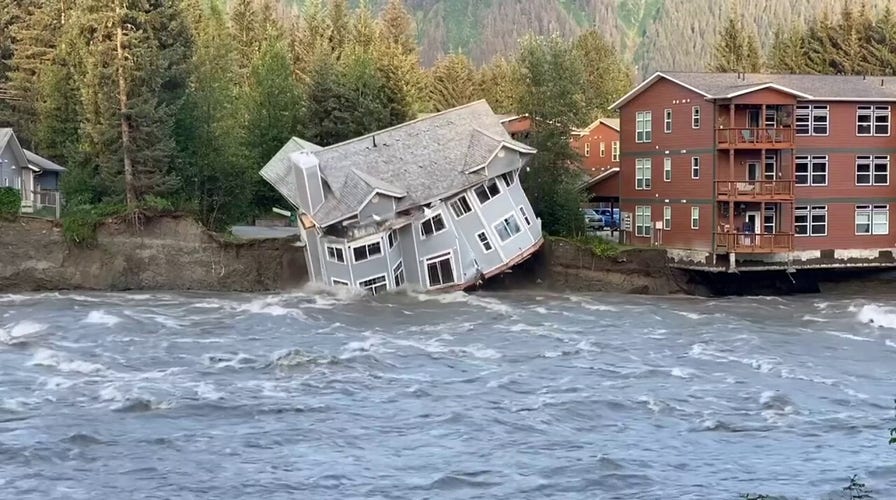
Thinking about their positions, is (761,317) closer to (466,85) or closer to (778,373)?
(778,373)

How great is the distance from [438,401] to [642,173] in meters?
33.0

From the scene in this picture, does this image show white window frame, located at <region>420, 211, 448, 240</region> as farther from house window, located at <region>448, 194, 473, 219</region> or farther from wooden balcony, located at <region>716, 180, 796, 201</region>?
wooden balcony, located at <region>716, 180, 796, 201</region>

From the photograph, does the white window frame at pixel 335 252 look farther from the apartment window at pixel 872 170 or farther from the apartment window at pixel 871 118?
the apartment window at pixel 871 118

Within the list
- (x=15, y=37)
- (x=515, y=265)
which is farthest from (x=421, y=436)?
(x=15, y=37)

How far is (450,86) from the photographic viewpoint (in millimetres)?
123438

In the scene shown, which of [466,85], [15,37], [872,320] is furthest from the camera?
[466,85]

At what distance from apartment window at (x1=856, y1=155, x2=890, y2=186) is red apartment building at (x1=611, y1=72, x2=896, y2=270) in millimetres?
49

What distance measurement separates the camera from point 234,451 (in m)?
28.6

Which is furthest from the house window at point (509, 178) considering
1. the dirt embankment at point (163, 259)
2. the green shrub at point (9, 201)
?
the green shrub at point (9, 201)

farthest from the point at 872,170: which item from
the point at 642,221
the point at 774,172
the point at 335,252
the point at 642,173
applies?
the point at 335,252

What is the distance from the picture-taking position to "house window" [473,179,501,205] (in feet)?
187

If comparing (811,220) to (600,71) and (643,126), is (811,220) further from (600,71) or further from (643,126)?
(600,71)

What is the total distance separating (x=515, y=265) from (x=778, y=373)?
2179 cm

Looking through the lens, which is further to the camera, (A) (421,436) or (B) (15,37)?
(B) (15,37)
